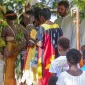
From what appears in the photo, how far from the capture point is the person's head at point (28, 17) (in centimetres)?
793

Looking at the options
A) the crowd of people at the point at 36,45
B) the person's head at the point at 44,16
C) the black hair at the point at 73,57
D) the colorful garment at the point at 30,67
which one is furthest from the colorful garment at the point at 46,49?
the black hair at the point at 73,57

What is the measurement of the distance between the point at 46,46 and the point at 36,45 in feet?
1.21

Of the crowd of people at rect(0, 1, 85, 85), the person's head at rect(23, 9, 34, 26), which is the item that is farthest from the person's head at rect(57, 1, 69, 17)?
the person's head at rect(23, 9, 34, 26)

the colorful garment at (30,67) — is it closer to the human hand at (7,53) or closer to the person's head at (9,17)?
the human hand at (7,53)

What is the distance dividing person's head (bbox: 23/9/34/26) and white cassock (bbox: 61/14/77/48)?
0.64 metres

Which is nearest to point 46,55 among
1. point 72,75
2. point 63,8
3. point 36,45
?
point 36,45

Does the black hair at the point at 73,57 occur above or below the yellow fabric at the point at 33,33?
above

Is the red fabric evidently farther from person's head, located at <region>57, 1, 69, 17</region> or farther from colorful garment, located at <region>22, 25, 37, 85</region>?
person's head, located at <region>57, 1, 69, 17</region>

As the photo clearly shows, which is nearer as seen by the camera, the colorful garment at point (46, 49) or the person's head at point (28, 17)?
the colorful garment at point (46, 49)

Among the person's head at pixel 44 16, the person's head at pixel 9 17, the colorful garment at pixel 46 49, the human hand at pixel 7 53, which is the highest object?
the person's head at pixel 44 16

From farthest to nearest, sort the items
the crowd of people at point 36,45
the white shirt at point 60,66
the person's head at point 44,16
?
the person's head at point 44,16 < the crowd of people at point 36,45 < the white shirt at point 60,66

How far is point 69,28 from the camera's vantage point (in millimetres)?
7539

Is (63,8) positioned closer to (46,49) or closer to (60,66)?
(46,49)

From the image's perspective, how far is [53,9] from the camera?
8.75 meters
